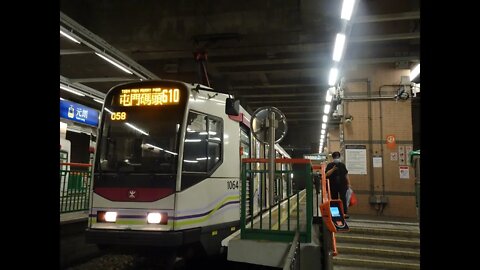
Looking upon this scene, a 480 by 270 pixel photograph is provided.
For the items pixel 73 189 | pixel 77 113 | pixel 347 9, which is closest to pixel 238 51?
pixel 77 113

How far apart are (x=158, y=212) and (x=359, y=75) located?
730 cm

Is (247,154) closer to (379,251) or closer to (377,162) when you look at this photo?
(379,251)

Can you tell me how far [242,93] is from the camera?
16219 mm

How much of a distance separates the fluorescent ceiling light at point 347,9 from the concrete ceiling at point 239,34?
526mm

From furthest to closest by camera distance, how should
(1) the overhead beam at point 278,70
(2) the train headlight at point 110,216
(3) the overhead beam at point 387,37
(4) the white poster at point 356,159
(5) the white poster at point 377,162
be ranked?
(1) the overhead beam at point 278,70, (4) the white poster at point 356,159, (5) the white poster at point 377,162, (3) the overhead beam at point 387,37, (2) the train headlight at point 110,216

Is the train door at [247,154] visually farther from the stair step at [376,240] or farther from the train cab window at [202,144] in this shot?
the stair step at [376,240]

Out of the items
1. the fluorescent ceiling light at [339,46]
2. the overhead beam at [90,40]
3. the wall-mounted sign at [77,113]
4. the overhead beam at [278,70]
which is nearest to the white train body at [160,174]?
the overhead beam at [90,40]

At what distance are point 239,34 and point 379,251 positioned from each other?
5.92m

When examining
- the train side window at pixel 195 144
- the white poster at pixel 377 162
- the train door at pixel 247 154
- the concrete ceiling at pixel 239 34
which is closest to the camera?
the train side window at pixel 195 144

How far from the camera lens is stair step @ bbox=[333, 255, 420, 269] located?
20.5ft

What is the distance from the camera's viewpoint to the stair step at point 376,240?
675 centimetres

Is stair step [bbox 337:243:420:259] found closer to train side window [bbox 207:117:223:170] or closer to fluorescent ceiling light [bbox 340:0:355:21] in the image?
train side window [bbox 207:117:223:170]

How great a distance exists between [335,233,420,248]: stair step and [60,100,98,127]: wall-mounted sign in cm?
724
